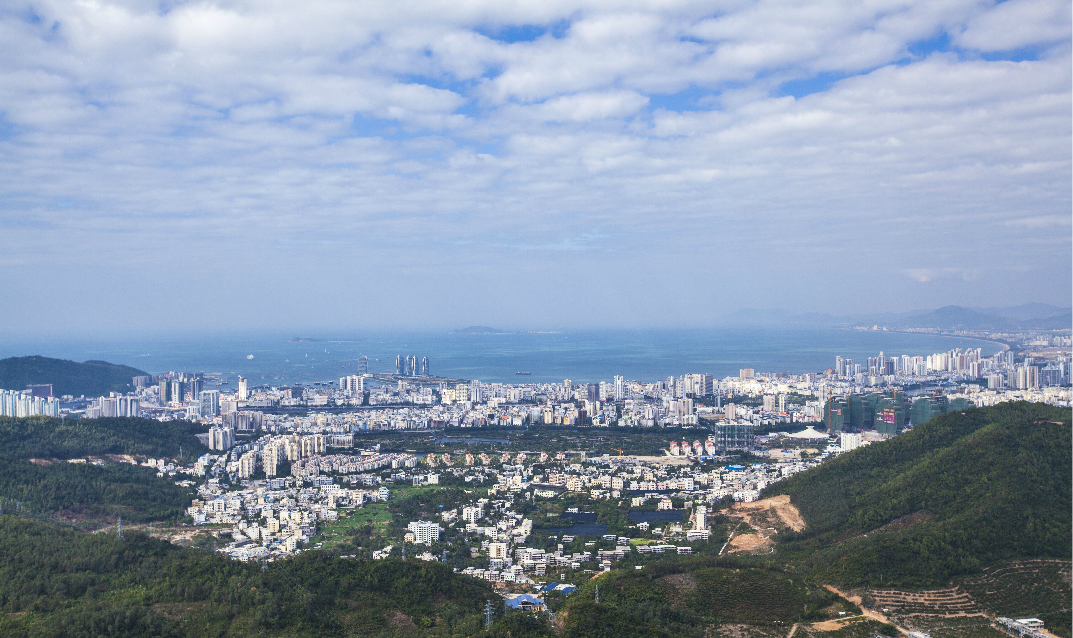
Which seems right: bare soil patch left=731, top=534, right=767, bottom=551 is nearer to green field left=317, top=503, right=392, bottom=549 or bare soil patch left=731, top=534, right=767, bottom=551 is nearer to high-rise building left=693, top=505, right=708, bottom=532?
high-rise building left=693, top=505, right=708, bottom=532

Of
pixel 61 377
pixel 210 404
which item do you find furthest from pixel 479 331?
pixel 210 404

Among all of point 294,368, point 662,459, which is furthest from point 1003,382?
point 294,368

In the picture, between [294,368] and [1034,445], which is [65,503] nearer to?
[1034,445]

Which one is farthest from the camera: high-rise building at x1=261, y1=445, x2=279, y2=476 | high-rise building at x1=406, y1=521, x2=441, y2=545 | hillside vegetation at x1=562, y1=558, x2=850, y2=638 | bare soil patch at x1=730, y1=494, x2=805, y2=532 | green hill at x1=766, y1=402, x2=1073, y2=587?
high-rise building at x1=261, y1=445, x2=279, y2=476

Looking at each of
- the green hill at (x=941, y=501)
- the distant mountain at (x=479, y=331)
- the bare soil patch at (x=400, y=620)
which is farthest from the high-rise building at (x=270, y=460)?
the distant mountain at (x=479, y=331)

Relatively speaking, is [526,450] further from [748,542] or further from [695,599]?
[695,599]

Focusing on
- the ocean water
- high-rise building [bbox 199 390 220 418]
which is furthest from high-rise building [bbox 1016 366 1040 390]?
high-rise building [bbox 199 390 220 418]

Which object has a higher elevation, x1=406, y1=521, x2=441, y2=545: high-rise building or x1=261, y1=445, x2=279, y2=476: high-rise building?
x1=261, y1=445, x2=279, y2=476: high-rise building
